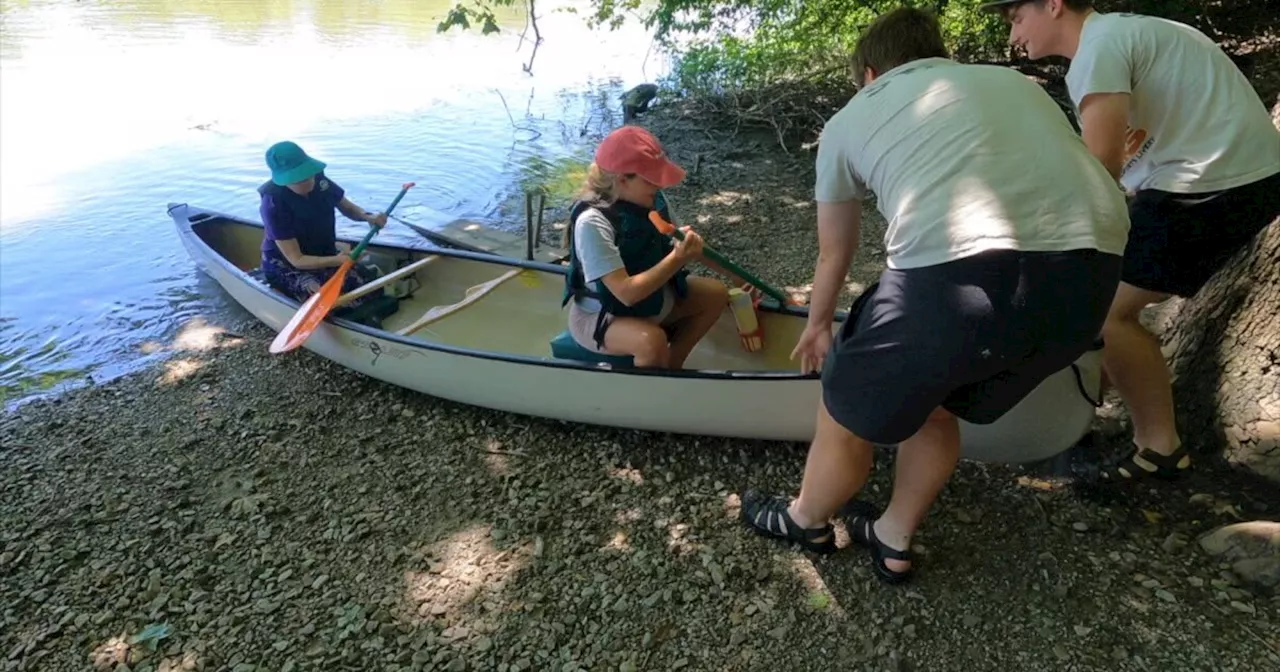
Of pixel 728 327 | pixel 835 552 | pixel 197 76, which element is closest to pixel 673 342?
pixel 728 327

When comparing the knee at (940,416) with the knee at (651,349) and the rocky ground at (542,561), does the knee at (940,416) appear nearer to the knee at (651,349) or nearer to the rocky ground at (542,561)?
the rocky ground at (542,561)

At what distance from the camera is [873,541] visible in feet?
8.04

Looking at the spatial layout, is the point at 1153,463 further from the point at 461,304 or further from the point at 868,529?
the point at 461,304

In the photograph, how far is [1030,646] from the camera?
7.18ft

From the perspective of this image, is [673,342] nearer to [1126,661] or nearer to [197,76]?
[1126,661]

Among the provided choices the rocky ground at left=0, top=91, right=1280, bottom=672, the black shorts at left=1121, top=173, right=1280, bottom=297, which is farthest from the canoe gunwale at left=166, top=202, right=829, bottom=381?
the black shorts at left=1121, top=173, right=1280, bottom=297

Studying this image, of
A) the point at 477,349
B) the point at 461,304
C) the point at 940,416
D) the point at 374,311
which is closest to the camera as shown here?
the point at 940,416

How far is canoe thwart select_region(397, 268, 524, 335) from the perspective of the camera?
3904mm

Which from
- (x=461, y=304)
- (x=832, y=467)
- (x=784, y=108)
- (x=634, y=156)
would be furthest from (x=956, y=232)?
(x=784, y=108)

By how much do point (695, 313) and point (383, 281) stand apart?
5.71 ft

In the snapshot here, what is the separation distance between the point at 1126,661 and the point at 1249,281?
1355mm

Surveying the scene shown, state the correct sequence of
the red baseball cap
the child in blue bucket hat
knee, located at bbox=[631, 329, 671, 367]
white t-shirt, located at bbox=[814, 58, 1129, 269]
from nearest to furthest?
white t-shirt, located at bbox=[814, 58, 1129, 269]
the red baseball cap
knee, located at bbox=[631, 329, 671, 367]
the child in blue bucket hat

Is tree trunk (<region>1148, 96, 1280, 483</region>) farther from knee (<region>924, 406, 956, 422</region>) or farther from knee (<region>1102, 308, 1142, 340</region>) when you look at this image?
knee (<region>924, 406, 956, 422</region>)

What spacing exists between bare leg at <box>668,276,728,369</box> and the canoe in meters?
0.23
